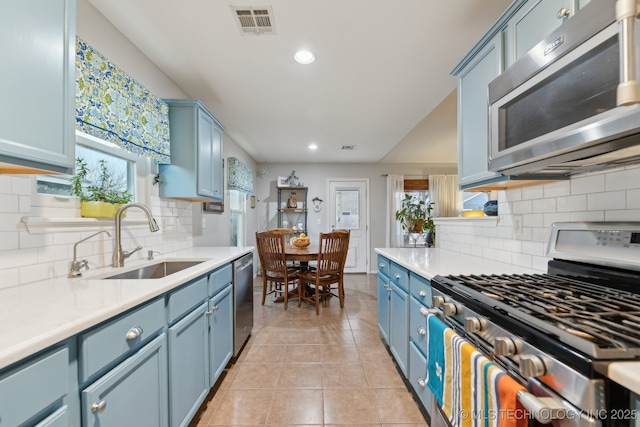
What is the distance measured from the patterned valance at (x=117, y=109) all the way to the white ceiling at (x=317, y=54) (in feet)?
1.23

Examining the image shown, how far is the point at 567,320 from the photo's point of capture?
74cm

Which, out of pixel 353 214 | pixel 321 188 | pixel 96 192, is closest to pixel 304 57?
pixel 96 192

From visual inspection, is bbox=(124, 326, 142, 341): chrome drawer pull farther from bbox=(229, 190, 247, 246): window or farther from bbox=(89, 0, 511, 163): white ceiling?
bbox=(229, 190, 247, 246): window

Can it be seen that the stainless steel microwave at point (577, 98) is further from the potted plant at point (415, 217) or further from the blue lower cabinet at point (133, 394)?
the potted plant at point (415, 217)

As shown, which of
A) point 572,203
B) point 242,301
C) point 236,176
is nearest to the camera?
point 572,203

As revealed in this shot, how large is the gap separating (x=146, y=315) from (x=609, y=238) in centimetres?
188

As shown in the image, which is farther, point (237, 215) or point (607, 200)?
point (237, 215)

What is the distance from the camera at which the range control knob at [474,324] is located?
931 millimetres

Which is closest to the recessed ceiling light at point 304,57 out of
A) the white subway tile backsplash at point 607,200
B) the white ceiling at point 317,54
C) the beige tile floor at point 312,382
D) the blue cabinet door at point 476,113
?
the white ceiling at point 317,54

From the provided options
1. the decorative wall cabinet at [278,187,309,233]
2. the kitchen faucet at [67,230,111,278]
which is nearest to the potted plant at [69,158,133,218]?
the kitchen faucet at [67,230,111,278]

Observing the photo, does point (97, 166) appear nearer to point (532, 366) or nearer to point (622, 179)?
point (532, 366)

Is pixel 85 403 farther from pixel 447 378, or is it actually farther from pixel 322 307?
pixel 322 307

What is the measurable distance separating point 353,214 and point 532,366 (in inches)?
204

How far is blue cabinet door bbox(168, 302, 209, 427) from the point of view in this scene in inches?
51.1
